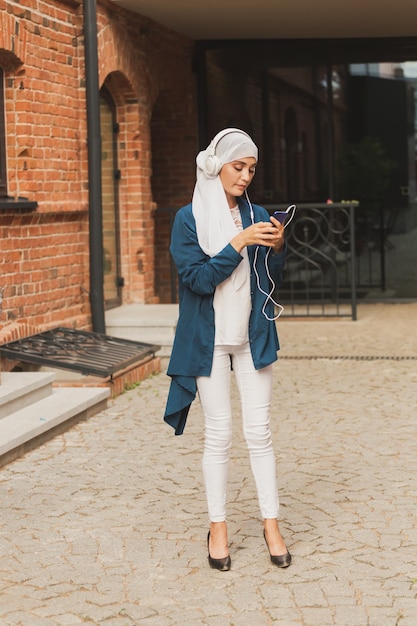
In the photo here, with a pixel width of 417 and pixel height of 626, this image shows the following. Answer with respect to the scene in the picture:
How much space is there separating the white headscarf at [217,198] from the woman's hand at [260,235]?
11 cm

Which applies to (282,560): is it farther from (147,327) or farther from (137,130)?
(137,130)

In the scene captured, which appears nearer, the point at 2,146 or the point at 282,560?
the point at 282,560

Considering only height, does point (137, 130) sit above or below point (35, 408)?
above

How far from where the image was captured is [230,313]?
4.63 meters

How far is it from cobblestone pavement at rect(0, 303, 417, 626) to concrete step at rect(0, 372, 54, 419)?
0.38 m

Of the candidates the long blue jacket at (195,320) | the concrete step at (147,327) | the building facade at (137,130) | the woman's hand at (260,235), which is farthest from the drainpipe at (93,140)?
the woman's hand at (260,235)

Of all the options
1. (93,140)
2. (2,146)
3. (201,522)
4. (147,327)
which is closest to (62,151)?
(93,140)

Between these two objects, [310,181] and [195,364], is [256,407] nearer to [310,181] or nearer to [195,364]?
[195,364]

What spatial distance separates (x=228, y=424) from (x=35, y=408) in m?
3.04

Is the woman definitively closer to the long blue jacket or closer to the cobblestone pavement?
the long blue jacket

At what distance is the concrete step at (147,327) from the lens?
1043 centimetres

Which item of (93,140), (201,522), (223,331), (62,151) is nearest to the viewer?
(223,331)

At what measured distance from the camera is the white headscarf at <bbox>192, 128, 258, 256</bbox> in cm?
454

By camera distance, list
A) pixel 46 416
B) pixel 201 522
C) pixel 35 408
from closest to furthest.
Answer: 1. pixel 201 522
2. pixel 46 416
3. pixel 35 408
